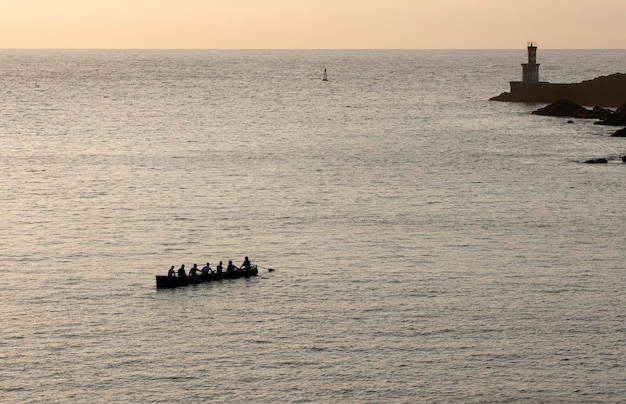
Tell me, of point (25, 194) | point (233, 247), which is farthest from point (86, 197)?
point (233, 247)

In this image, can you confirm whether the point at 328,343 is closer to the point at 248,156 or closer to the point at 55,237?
the point at 55,237

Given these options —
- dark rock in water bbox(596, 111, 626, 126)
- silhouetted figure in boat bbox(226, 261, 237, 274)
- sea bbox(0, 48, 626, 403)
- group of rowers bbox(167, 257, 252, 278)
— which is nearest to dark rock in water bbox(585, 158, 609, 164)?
sea bbox(0, 48, 626, 403)

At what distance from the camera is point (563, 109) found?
181875 millimetres

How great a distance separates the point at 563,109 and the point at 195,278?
122 meters

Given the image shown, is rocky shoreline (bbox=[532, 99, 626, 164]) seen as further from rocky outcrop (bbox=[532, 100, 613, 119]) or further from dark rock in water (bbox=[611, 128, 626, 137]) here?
dark rock in water (bbox=[611, 128, 626, 137])

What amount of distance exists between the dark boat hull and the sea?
63 centimetres

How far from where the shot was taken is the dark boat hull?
226 feet

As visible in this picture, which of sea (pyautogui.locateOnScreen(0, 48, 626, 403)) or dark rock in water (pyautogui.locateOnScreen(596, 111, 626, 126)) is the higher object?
dark rock in water (pyautogui.locateOnScreen(596, 111, 626, 126))

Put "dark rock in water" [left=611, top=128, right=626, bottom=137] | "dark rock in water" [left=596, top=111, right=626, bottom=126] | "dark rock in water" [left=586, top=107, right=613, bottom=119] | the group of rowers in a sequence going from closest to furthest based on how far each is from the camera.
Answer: the group of rowers < "dark rock in water" [left=611, top=128, right=626, bottom=137] < "dark rock in water" [left=596, top=111, right=626, bottom=126] < "dark rock in water" [left=586, top=107, right=613, bottom=119]

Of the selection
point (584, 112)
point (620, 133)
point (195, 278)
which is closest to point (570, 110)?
point (584, 112)

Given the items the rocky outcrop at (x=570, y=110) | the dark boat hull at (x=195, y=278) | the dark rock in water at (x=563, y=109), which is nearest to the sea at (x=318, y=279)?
the dark boat hull at (x=195, y=278)

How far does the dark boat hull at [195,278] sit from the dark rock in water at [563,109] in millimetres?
116874

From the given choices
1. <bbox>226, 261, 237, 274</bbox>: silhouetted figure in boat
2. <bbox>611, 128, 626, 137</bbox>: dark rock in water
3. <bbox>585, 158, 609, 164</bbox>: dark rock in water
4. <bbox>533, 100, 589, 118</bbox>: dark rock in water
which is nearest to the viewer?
<bbox>226, 261, 237, 274</bbox>: silhouetted figure in boat

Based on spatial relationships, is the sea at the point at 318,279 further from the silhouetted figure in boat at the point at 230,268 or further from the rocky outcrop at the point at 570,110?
the rocky outcrop at the point at 570,110
